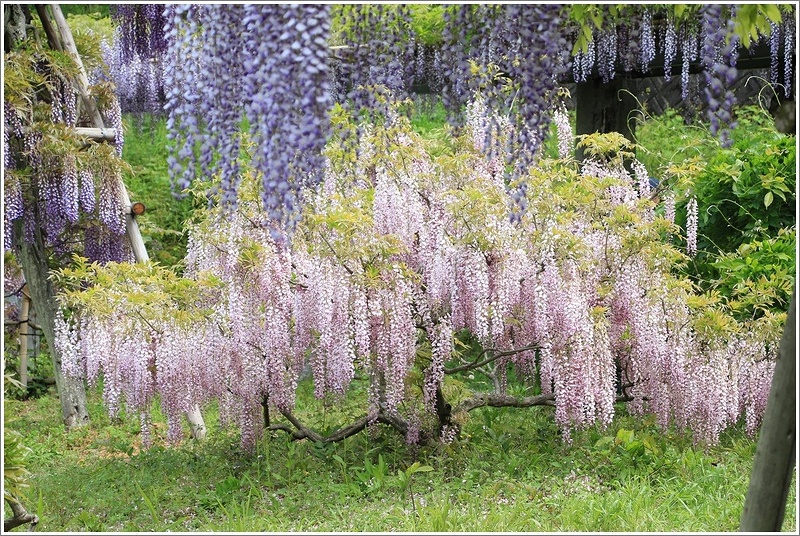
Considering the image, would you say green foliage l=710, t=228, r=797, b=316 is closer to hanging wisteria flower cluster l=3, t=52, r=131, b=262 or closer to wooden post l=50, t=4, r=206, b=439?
wooden post l=50, t=4, r=206, b=439

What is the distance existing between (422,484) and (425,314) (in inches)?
38.0

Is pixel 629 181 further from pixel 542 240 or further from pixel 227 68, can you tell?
pixel 227 68

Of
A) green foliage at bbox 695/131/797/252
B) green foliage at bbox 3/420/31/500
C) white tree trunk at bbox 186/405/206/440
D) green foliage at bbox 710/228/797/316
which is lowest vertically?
white tree trunk at bbox 186/405/206/440

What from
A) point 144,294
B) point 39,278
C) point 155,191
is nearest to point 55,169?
point 39,278

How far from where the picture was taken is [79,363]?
6.43 meters

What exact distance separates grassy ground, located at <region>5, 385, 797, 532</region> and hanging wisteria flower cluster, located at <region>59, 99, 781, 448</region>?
0.21 metres

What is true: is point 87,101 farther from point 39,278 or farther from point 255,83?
point 255,83

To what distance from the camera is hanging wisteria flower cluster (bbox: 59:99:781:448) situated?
5.10 metres

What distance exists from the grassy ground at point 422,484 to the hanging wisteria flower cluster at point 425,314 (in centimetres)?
21

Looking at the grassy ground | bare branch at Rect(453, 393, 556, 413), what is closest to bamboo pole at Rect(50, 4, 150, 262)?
the grassy ground

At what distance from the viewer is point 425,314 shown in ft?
17.5

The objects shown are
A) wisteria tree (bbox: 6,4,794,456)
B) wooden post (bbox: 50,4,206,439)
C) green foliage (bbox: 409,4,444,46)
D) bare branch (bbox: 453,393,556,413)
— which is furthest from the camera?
green foliage (bbox: 409,4,444,46)

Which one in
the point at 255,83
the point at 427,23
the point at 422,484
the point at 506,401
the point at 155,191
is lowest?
the point at 422,484

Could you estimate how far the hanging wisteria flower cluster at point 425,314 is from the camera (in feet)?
16.7
